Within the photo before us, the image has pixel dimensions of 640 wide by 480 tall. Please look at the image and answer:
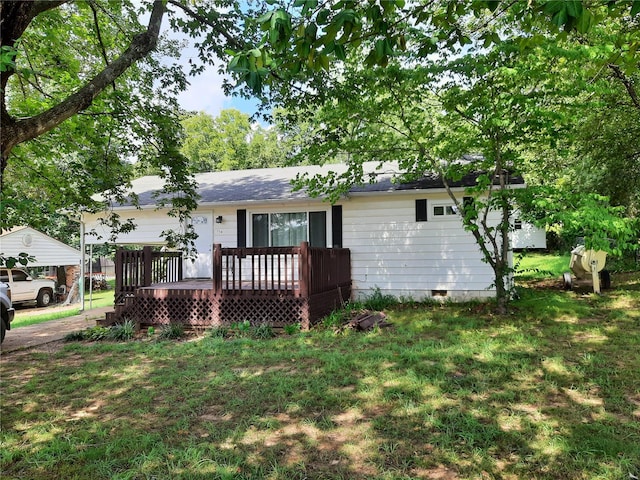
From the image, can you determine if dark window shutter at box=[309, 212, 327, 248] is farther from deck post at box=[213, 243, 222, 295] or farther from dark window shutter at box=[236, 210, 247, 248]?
deck post at box=[213, 243, 222, 295]

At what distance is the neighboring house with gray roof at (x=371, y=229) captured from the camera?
30.3ft

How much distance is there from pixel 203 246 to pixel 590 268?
980cm

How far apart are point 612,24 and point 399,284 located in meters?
7.13

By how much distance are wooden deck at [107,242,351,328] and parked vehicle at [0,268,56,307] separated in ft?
31.0

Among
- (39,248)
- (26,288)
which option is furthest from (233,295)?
(39,248)

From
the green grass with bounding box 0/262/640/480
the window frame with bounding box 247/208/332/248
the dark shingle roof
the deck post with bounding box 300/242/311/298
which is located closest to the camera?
the green grass with bounding box 0/262/640/480

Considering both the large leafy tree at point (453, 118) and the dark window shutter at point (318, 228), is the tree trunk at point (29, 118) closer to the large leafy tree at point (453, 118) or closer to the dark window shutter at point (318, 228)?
the large leafy tree at point (453, 118)

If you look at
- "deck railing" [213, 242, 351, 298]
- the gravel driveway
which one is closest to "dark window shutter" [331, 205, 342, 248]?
"deck railing" [213, 242, 351, 298]

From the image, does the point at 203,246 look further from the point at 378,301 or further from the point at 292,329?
the point at 378,301

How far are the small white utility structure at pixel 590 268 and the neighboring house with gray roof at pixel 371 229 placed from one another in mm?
2645

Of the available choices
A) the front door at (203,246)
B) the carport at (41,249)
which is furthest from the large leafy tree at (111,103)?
the carport at (41,249)

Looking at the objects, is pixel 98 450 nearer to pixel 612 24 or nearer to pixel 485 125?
pixel 485 125

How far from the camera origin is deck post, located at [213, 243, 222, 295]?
24.6 ft

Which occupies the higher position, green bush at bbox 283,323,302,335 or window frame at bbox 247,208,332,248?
window frame at bbox 247,208,332,248
